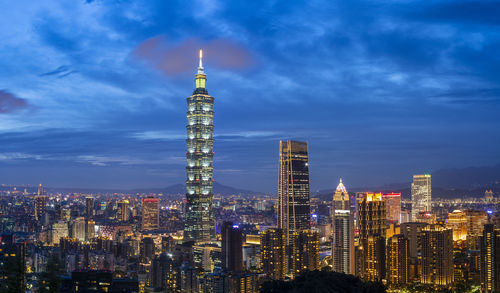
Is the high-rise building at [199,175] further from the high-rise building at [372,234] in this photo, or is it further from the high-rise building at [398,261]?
the high-rise building at [398,261]

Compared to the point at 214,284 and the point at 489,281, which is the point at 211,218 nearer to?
the point at 214,284

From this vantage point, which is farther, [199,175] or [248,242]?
[199,175]

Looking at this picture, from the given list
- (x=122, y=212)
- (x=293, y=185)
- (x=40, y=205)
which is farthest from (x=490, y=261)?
(x=40, y=205)

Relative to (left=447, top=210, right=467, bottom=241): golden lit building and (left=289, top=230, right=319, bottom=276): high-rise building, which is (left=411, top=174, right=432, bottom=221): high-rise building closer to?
(left=447, top=210, right=467, bottom=241): golden lit building

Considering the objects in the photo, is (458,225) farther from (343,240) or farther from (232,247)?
(232,247)

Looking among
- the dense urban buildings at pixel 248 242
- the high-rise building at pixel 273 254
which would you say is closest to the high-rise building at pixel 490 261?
the dense urban buildings at pixel 248 242

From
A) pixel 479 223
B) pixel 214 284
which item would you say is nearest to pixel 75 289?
pixel 214 284
